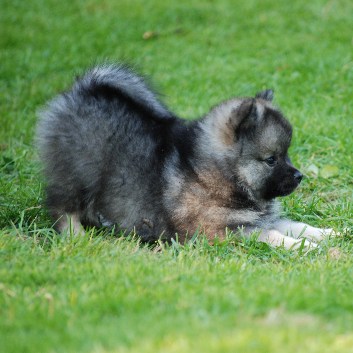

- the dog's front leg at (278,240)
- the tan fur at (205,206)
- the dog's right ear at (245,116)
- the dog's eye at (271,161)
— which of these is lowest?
the dog's front leg at (278,240)

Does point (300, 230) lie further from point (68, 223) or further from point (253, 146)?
point (68, 223)

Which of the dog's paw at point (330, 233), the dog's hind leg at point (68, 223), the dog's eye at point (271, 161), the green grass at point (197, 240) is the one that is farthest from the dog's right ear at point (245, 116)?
the dog's hind leg at point (68, 223)

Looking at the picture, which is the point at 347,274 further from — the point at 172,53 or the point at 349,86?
the point at 172,53

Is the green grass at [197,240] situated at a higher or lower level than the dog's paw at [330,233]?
higher

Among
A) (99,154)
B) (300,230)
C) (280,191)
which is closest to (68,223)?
(99,154)

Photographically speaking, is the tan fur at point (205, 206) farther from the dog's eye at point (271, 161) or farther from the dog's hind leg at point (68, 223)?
the dog's hind leg at point (68, 223)

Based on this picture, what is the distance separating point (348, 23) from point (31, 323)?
27.4 feet

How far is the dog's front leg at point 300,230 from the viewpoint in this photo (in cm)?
524

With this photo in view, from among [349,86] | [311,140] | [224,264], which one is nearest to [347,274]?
[224,264]

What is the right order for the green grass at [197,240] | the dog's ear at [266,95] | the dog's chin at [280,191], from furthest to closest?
the dog's ear at [266,95] → the dog's chin at [280,191] → the green grass at [197,240]

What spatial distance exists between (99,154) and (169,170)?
0.52 meters

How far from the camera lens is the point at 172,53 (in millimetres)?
9922

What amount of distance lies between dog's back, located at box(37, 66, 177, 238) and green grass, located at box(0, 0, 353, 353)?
263mm

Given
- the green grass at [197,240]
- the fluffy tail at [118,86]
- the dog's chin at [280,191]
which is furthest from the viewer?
the fluffy tail at [118,86]
